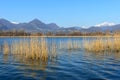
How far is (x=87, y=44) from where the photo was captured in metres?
24.3

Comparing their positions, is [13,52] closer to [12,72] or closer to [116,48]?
[12,72]

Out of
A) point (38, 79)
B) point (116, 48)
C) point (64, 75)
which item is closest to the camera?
point (38, 79)

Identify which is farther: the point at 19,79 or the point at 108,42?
the point at 108,42

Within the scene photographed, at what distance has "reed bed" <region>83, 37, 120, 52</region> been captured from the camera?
23.0m

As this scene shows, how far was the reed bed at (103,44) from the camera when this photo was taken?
75.5ft

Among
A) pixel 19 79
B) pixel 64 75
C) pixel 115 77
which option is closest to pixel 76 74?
pixel 64 75

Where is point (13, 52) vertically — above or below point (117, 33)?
below

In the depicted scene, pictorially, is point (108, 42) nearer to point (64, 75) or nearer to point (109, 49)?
point (109, 49)

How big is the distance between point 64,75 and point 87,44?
13.2m

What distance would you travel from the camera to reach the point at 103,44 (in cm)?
2348

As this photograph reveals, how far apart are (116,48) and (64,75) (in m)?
12.8

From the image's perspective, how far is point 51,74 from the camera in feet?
38.7

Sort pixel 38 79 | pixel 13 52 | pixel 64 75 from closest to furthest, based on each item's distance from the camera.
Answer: pixel 38 79
pixel 64 75
pixel 13 52

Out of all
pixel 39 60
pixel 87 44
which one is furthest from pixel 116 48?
pixel 39 60
